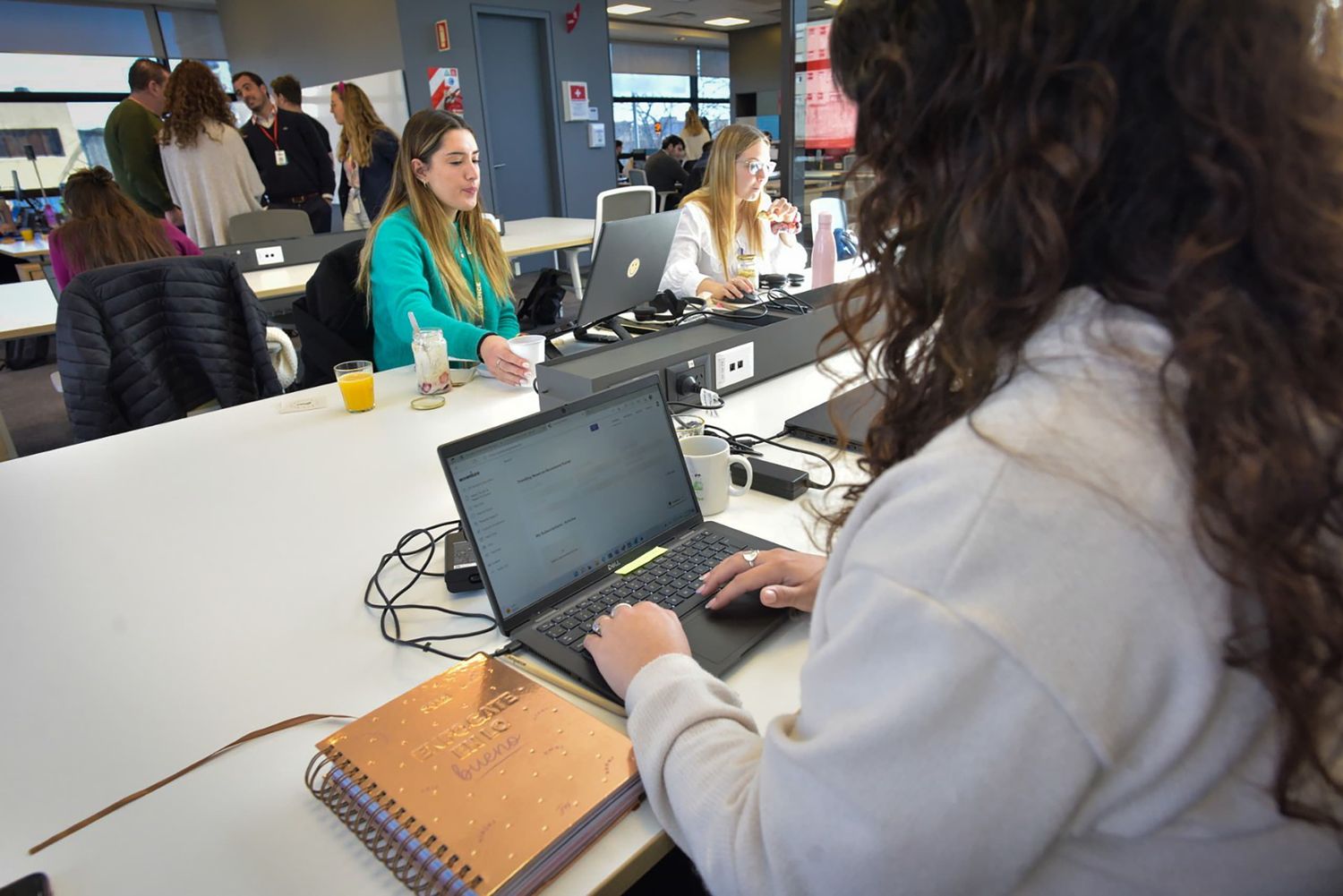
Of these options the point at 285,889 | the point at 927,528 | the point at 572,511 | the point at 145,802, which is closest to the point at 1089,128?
the point at 927,528

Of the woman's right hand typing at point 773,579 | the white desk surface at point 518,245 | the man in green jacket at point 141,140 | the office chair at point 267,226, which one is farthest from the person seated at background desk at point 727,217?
the man in green jacket at point 141,140

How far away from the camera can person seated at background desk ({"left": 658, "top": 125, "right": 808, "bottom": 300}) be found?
9.36 ft

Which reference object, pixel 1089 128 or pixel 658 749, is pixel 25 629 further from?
pixel 1089 128

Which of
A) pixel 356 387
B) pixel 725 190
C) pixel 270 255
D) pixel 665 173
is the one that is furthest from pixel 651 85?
pixel 356 387

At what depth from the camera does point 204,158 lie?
13.0 feet

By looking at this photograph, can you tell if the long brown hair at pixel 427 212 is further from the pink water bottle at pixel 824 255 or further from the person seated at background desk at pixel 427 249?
the pink water bottle at pixel 824 255

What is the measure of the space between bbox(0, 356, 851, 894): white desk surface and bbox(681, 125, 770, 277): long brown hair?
146 cm

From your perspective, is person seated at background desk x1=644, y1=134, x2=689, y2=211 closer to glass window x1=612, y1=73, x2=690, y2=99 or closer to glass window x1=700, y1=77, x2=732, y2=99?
glass window x1=612, y1=73, x2=690, y2=99

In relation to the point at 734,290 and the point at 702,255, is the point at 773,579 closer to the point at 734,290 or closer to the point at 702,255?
the point at 734,290

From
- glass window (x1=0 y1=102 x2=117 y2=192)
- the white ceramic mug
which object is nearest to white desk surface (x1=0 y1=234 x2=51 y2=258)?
glass window (x1=0 y1=102 x2=117 y2=192)

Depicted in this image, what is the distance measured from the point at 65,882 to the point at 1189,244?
93 cm

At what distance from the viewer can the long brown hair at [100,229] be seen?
240 cm

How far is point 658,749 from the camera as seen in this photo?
0.65 metres

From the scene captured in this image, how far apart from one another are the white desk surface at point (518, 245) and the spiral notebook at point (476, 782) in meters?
2.15
